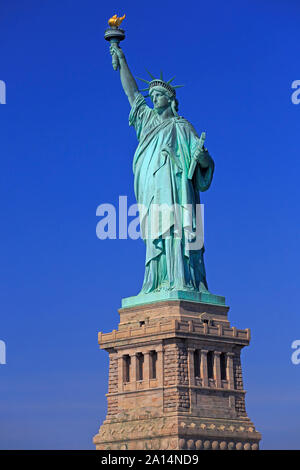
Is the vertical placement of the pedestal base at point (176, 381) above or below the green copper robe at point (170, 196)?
below

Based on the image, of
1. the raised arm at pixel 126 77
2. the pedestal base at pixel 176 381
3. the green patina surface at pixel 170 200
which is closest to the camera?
the pedestal base at pixel 176 381

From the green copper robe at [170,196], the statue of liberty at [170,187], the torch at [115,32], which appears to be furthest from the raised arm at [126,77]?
the green copper robe at [170,196]

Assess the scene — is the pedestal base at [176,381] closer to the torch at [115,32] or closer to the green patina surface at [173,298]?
the green patina surface at [173,298]

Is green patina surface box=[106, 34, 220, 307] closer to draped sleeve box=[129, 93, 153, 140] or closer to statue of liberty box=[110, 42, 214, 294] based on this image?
statue of liberty box=[110, 42, 214, 294]

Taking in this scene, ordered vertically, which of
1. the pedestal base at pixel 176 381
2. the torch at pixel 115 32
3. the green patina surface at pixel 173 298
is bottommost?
the pedestal base at pixel 176 381

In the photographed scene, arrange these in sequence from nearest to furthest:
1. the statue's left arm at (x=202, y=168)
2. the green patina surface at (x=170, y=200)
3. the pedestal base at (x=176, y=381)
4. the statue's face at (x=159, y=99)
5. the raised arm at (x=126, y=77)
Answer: the pedestal base at (x=176, y=381), the green patina surface at (x=170, y=200), the statue's left arm at (x=202, y=168), the statue's face at (x=159, y=99), the raised arm at (x=126, y=77)

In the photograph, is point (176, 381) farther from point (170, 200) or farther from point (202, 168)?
point (202, 168)

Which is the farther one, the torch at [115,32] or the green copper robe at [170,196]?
the torch at [115,32]
